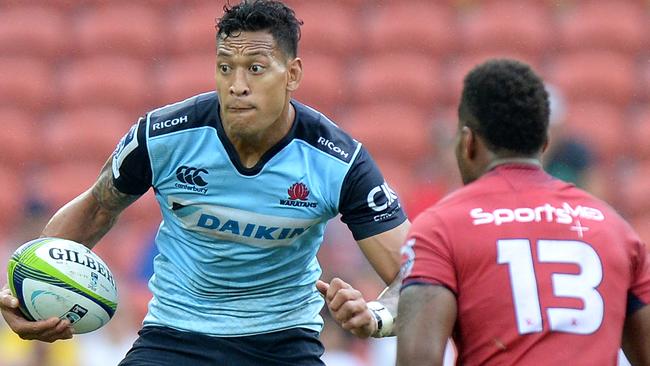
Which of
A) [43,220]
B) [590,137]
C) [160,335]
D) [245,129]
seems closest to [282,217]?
[245,129]

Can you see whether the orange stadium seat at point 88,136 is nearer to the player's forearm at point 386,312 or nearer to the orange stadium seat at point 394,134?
the orange stadium seat at point 394,134

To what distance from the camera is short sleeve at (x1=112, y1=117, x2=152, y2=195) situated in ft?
18.1

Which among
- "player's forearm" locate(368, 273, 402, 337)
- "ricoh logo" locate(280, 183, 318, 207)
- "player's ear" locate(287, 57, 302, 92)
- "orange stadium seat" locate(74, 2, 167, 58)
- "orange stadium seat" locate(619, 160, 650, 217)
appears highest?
"orange stadium seat" locate(74, 2, 167, 58)

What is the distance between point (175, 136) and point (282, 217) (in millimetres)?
573

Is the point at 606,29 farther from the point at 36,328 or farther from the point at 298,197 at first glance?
the point at 36,328

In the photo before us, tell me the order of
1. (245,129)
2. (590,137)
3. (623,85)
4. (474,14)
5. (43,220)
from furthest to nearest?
(474,14), (623,85), (590,137), (43,220), (245,129)

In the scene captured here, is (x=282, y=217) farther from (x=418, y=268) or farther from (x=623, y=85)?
(x=623, y=85)

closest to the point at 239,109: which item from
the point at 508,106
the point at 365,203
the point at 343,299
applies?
the point at 365,203

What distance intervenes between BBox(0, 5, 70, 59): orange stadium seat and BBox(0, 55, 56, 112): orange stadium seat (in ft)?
0.68

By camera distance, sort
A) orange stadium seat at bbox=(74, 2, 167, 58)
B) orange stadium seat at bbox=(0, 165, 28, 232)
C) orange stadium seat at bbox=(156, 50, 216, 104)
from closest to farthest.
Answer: orange stadium seat at bbox=(0, 165, 28, 232)
orange stadium seat at bbox=(156, 50, 216, 104)
orange stadium seat at bbox=(74, 2, 167, 58)

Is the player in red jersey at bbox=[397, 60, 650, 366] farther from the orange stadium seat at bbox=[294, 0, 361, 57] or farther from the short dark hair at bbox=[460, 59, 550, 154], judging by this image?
the orange stadium seat at bbox=[294, 0, 361, 57]

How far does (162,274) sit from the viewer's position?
5.68m

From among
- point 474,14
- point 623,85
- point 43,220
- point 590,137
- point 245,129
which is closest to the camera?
point 245,129

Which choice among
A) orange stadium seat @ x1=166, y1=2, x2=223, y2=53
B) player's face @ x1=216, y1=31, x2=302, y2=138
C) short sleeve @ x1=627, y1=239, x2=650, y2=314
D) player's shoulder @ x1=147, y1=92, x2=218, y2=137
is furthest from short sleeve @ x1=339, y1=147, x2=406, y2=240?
orange stadium seat @ x1=166, y1=2, x2=223, y2=53
